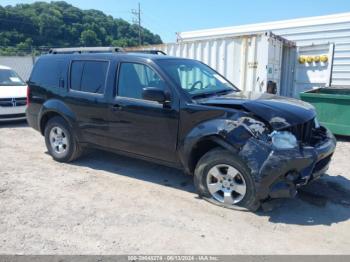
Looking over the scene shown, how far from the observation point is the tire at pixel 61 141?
20.0 ft

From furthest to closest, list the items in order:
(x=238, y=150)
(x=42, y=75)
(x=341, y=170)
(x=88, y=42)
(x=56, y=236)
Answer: (x=88, y=42) < (x=42, y=75) < (x=341, y=170) < (x=238, y=150) < (x=56, y=236)

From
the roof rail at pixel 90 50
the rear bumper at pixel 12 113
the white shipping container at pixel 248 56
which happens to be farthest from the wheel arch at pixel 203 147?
the rear bumper at pixel 12 113

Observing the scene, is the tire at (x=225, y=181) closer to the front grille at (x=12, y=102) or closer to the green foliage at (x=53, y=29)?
the front grille at (x=12, y=102)

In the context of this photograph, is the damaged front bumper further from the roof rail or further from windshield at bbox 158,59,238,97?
the roof rail

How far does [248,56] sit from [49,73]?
5.35 metres

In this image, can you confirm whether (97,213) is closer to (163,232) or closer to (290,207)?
(163,232)

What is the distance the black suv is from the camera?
4.03m

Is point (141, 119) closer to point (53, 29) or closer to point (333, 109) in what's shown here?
point (333, 109)

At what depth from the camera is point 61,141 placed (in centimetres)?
630

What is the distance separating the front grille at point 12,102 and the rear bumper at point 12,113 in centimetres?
8

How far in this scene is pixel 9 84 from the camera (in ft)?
35.7

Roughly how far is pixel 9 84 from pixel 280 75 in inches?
325

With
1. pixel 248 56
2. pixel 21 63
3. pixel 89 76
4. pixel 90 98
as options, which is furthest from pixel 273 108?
pixel 21 63

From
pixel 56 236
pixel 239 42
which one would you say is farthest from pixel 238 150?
pixel 239 42
